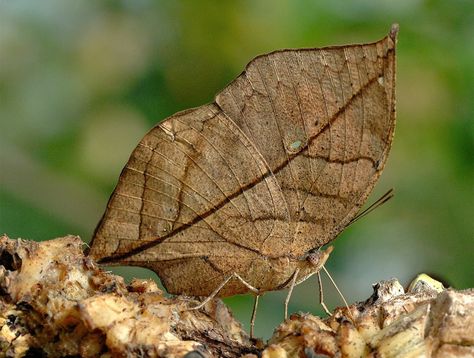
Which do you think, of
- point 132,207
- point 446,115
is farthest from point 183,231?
point 446,115

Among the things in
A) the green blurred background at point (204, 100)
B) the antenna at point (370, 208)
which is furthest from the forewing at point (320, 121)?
the green blurred background at point (204, 100)

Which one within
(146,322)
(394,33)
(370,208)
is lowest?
(146,322)

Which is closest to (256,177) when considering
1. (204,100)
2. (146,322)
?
(204,100)

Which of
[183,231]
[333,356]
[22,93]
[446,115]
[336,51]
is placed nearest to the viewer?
[333,356]

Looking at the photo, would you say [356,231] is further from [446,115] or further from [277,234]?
[277,234]

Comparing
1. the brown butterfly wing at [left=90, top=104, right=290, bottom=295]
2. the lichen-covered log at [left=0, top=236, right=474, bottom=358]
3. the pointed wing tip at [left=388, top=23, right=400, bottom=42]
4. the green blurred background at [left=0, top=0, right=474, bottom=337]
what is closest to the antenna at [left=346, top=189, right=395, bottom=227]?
the brown butterfly wing at [left=90, top=104, right=290, bottom=295]

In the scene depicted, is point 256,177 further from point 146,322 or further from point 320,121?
point 146,322

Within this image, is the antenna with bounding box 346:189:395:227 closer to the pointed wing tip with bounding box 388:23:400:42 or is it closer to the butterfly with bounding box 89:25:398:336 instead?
the butterfly with bounding box 89:25:398:336
